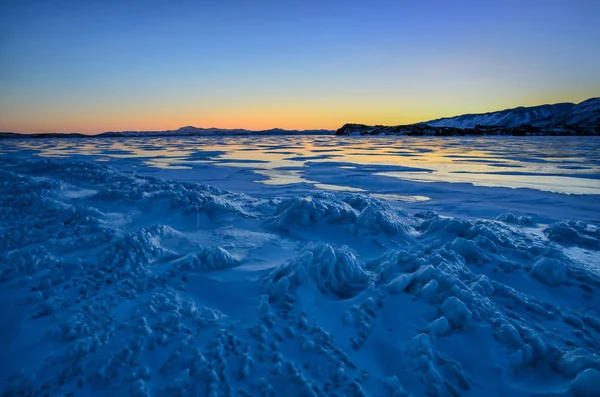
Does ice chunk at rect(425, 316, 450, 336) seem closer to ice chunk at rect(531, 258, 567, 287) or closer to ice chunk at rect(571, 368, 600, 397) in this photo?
ice chunk at rect(571, 368, 600, 397)

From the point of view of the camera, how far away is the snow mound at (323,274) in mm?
2785

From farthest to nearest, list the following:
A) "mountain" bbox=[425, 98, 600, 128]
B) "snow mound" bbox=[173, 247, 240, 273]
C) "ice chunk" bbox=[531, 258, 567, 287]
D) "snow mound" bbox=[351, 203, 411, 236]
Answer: "mountain" bbox=[425, 98, 600, 128] → "snow mound" bbox=[351, 203, 411, 236] → "snow mound" bbox=[173, 247, 240, 273] → "ice chunk" bbox=[531, 258, 567, 287]

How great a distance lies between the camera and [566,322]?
241cm

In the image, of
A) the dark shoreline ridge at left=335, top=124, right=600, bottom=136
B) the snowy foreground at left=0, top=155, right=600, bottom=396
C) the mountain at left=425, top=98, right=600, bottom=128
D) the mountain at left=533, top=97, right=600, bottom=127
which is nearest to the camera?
the snowy foreground at left=0, top=155, right=600, bottom=396

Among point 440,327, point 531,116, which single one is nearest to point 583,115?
point 531,116

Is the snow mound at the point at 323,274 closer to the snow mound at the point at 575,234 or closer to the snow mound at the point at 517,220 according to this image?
the snow mound at the point at 575,234

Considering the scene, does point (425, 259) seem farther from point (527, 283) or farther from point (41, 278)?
point (41, 278)

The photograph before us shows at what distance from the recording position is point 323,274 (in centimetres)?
291

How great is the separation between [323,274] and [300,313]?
524 mm

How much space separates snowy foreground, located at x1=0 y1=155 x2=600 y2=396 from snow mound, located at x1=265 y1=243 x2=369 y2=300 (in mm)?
13

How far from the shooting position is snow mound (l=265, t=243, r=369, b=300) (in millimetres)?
2785

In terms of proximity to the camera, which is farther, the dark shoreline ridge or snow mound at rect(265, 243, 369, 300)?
the dark shoreline ridge

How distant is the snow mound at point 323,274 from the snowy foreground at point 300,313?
0.01 metres

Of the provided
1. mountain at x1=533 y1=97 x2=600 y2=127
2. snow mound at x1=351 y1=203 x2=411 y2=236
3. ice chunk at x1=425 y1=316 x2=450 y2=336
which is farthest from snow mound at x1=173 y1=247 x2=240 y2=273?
mountain at x1=533 y1=97 x2=600 y2=127
